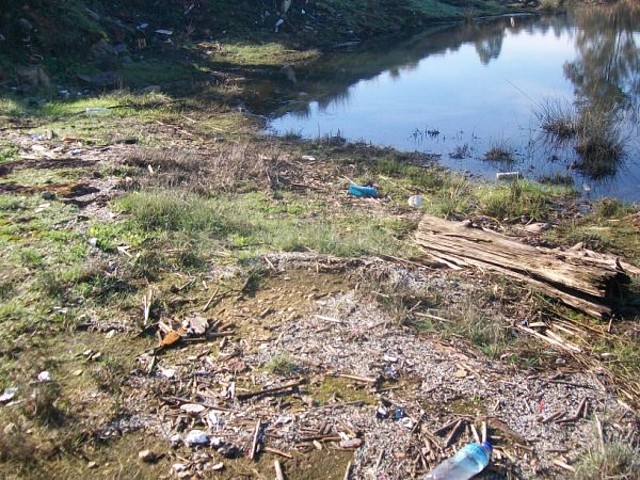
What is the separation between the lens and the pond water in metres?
9.34

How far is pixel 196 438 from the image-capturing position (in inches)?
115

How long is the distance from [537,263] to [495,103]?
9.61 metres

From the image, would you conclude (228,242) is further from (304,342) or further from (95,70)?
(95,70)

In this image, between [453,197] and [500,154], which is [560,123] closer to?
[500,154]

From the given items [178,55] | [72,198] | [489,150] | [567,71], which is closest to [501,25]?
[567,71]

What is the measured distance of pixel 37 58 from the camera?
12.2 meters

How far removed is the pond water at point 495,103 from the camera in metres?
9.34

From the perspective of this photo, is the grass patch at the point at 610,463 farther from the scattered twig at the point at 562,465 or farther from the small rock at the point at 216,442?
the small rock at the point at 216,442

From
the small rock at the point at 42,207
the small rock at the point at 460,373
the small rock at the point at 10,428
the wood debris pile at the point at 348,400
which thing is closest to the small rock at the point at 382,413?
the wood debris pile at the point at 348,400

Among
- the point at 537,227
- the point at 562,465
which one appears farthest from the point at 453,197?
the point at 562,465

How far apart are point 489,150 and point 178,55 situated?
9.67 m

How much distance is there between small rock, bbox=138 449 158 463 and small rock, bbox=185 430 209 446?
0.17 metres

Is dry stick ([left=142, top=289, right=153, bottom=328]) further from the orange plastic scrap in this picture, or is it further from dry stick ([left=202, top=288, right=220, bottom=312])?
dry stick ([left=202, top=288, right=220, bottom=312])

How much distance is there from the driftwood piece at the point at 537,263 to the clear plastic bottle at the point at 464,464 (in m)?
1.79
